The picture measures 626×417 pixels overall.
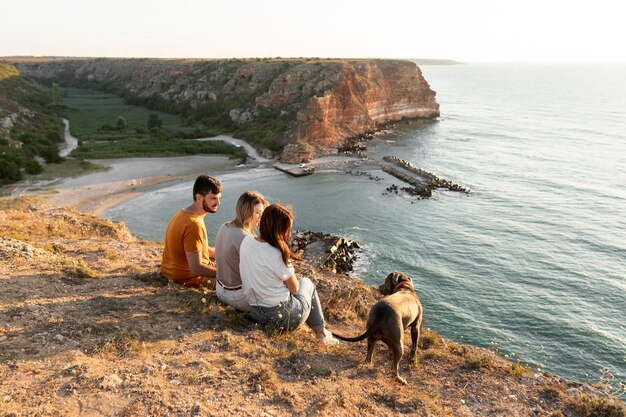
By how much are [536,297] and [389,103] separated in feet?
210

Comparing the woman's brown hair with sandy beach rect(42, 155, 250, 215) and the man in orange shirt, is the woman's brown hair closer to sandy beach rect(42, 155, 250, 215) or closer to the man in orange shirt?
the man in orange shirt

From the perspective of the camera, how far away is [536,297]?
2333 cm

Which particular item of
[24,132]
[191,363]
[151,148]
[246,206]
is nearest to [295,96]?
[151,148]

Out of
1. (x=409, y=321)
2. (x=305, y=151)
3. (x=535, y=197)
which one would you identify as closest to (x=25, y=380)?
(x=409, y=321)

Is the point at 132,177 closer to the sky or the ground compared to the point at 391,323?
closer to the ground

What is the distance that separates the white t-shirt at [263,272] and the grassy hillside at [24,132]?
44418 millimetres

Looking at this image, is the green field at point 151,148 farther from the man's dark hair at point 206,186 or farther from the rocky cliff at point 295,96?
the man's dark hair at point 206,186

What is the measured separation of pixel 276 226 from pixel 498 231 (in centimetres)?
3159

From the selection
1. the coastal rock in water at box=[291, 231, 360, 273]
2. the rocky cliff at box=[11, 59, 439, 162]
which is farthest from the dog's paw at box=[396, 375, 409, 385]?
the rocky cliff at box=[11, 59, 439, 162]

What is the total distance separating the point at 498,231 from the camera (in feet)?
110

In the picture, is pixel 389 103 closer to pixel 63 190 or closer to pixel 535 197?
pixel 535 197

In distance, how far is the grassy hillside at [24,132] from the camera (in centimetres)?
4338

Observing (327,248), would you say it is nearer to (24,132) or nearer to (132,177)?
(132,177)

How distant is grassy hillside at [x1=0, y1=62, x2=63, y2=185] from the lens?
43.4 m
